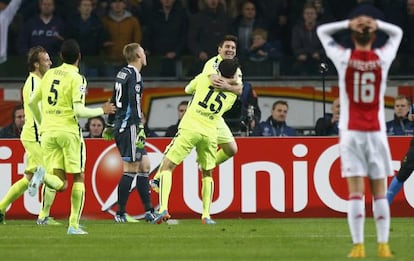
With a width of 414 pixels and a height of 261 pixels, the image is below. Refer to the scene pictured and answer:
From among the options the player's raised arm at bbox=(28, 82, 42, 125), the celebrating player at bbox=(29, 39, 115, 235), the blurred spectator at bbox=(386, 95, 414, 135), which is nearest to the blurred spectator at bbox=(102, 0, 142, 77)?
the blurred spectator at bbox=(386, 95, 414, 135)

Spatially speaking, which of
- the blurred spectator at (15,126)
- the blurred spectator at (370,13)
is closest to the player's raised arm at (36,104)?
the blurred spectator at (15,126)

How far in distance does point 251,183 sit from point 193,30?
4.46 m

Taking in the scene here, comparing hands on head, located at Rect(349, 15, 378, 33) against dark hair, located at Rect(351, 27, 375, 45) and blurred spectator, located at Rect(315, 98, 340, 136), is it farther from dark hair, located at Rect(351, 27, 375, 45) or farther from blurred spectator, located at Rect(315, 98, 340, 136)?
blurred spectator, located at Rect(315, 98, 340, 136)

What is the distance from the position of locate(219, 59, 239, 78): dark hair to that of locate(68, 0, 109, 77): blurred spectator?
21.3 feet

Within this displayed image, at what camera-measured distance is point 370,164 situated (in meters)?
12.6

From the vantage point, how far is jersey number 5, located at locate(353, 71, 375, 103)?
1255 cm

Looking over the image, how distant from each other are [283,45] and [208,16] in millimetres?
1536

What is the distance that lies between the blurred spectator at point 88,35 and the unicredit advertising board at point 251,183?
4.09 metres

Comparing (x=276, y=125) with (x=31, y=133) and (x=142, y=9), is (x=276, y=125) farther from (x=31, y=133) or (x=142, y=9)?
(x=31, y=133)

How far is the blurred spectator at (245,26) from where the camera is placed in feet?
77.6

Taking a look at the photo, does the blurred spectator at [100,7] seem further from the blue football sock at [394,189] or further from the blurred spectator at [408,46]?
the blue football sock at [394,189]

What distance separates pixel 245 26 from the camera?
23.8 meters

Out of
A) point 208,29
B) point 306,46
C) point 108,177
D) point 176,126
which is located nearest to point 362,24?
point 108,177

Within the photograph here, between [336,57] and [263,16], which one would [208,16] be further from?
[336,57]
